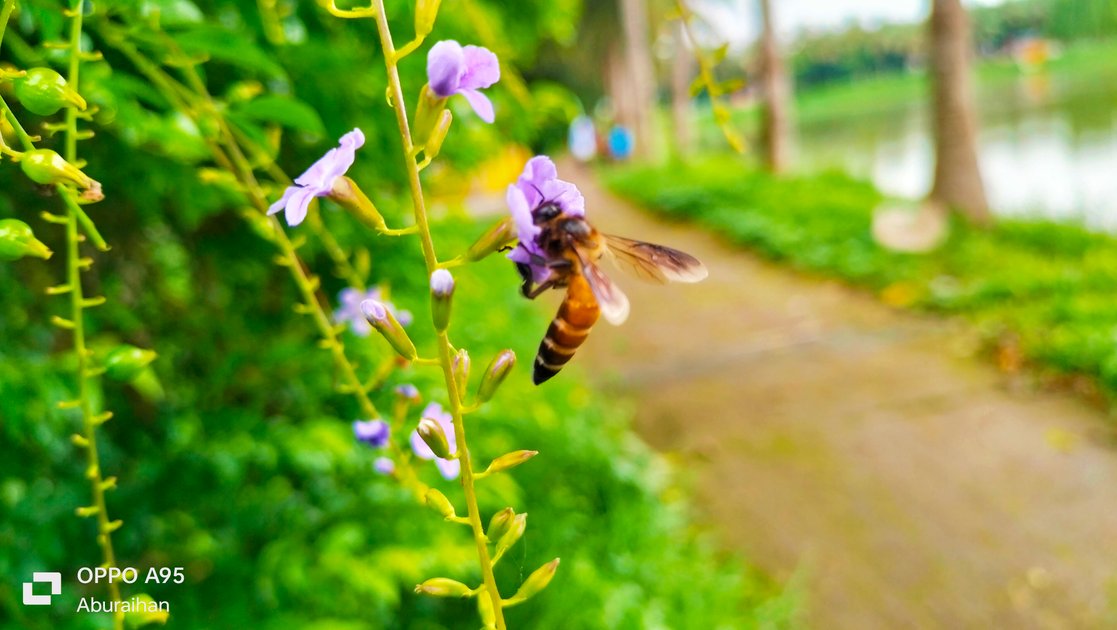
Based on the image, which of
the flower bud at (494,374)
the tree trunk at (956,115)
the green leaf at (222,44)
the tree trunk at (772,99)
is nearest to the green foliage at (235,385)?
the green leaf at (222,44)

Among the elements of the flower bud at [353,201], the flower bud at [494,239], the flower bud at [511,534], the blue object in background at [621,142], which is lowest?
the blue object in background at [621,142]

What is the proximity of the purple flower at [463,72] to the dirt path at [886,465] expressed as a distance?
2702 millimetres

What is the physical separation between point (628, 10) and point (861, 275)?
11284 millimetres

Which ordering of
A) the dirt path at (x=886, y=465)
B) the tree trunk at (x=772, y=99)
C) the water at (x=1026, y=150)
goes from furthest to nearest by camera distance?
the tree trunk at (x=772, y=99) → the water at (x=1026, y=150) → the dirt path at (x=886, y=465)

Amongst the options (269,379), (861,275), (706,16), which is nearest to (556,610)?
(269,379)

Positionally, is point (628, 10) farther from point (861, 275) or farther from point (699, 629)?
point (699, 629)

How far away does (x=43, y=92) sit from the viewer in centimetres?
55

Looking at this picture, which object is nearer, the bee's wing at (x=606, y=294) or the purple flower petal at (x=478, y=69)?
the purple flower petal at (x=478, y=69)

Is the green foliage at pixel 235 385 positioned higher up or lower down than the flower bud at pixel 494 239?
lower down

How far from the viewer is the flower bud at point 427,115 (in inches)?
A: 21.8

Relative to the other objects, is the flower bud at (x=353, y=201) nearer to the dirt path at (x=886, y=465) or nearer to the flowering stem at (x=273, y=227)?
the flowering stem at (x=273, y=227)

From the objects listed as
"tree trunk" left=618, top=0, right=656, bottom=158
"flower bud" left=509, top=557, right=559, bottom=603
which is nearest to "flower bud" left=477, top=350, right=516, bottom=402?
"flower bud" left=509, top=557, right=559, bottom=603

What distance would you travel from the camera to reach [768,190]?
9.53m

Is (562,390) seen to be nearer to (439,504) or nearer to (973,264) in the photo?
(439,504)
